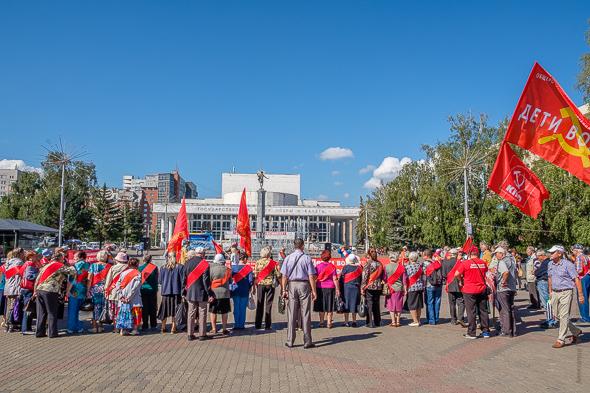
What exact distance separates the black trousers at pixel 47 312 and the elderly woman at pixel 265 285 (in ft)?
13.8

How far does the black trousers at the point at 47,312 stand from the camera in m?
10.2

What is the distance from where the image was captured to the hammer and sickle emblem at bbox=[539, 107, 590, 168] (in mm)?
9422

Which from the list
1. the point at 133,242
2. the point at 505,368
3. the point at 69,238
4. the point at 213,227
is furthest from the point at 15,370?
the point at 213,227

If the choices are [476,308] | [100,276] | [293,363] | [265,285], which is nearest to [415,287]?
[476,308]

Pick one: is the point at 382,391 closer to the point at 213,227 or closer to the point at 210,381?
the point at 210,381

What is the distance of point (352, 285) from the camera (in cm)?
1209

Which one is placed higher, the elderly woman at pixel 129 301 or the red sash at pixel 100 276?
the red sash at pixel 100 276

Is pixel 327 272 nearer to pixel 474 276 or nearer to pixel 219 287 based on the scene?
pixel 219 287

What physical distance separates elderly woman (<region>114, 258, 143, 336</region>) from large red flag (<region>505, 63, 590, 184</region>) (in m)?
8.22

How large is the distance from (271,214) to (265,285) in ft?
332

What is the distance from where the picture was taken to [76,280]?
10961 mm

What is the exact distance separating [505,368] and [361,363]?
2.22 metres

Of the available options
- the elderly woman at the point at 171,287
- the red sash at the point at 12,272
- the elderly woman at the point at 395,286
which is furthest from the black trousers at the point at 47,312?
the elderly woman at the point at 395,286

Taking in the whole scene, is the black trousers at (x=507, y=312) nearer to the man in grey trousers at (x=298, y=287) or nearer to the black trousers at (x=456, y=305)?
the black trousers at (x=456, y=305)
